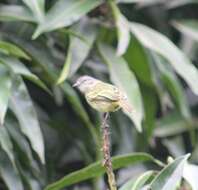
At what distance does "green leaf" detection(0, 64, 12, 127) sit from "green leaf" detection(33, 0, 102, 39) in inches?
6.7

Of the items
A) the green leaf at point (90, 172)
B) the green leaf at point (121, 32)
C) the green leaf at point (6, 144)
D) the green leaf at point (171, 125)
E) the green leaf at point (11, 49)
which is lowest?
the green leaf at point (171, 125)

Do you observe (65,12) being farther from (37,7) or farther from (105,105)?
(105,105)

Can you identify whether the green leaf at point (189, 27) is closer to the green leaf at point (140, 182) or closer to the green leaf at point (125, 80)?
the green leaf at point (125, 80)

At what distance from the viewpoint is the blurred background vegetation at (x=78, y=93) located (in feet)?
5.75

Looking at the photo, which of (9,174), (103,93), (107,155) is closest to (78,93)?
(9,174)

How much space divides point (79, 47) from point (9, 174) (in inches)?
15.9

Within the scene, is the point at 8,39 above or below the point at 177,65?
above

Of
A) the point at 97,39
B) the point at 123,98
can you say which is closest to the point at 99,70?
the point at 97,39

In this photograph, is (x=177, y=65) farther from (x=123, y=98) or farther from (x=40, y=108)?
(x=123, y=98)

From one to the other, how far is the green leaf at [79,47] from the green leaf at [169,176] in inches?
17.7

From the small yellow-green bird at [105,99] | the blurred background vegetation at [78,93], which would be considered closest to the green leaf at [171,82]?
the blurred background vegetation at [78,93]

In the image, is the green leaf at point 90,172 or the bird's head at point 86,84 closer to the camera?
the bird's head at point 86,84

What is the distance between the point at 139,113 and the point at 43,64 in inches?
10.7

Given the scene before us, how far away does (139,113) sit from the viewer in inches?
73.7
